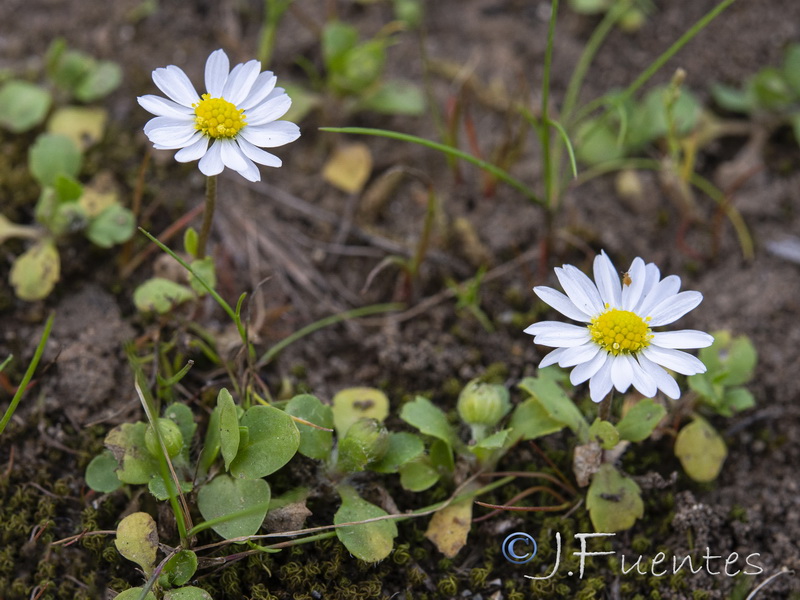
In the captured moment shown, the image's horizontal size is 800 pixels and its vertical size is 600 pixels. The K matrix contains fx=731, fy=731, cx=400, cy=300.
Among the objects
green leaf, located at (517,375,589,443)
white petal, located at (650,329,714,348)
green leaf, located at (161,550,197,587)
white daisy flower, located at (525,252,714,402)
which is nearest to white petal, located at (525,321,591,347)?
white daisy flower, located at (525,252,714,402)

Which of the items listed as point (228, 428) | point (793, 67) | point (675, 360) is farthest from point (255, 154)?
point (793, 67)

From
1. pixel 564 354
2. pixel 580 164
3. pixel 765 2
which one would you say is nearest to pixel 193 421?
pixel 564 354

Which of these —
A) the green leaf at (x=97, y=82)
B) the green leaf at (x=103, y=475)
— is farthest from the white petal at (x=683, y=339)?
the green leaf at (x=97, y=82)

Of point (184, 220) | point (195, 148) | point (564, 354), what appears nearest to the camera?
point (564, 354)

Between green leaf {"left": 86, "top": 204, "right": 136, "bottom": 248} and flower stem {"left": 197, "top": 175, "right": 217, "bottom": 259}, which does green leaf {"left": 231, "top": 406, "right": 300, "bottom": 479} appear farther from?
green leaf {"left": 86, "top": 204, "right": 136, "bottom": 248}

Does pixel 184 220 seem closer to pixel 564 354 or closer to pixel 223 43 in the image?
pixel 223 43

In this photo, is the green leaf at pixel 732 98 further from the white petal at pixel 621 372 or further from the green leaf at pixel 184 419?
the green leaf at pixel 184 419
